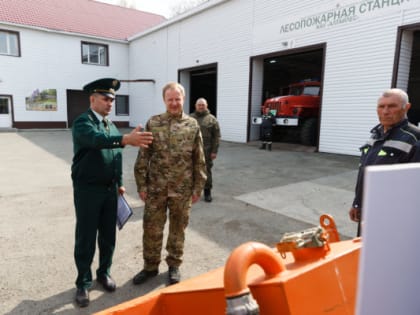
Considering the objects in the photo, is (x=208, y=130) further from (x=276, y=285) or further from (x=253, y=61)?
(x=253, y=61)

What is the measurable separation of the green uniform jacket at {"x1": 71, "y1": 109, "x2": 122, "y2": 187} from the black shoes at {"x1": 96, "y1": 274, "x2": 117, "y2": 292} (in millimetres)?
925

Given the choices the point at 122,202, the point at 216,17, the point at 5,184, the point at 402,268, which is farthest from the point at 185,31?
the point at 402,268

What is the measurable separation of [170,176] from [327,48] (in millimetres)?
10351

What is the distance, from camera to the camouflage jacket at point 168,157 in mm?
2848

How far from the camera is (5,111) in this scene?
1980 cm

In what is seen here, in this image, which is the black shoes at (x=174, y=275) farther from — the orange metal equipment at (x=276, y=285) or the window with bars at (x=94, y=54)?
the window with bars at (x=94, y=54)

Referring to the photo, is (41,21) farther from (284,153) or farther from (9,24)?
(284,153)

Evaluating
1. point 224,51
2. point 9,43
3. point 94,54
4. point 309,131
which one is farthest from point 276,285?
point 94,54

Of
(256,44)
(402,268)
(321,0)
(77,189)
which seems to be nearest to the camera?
(402,268)

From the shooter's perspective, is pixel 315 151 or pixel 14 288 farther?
pixel 315 151

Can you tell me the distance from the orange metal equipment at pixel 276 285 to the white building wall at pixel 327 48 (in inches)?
396

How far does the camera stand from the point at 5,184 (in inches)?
256

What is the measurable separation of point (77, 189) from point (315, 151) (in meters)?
10.5

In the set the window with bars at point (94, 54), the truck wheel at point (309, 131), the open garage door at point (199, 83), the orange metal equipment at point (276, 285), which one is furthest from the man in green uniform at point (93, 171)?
the window with bars at point (94, 54)
